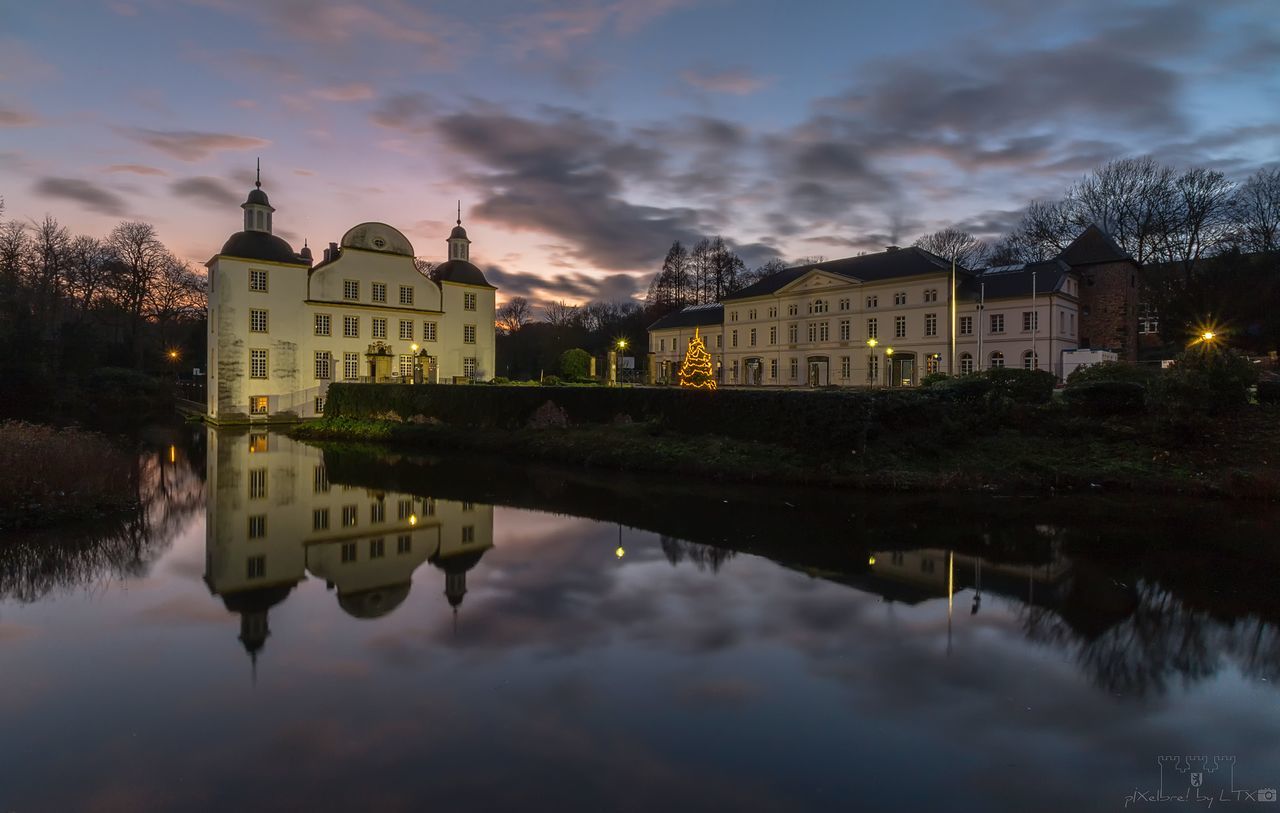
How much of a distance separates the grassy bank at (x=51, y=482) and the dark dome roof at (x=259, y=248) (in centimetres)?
2701

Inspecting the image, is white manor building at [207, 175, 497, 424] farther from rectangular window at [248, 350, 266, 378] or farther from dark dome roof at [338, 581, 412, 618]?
dark dome roof at [338, 581, 412, 618]

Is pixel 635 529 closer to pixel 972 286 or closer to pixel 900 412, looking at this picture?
pixel 900 412

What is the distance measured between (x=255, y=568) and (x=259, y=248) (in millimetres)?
34348

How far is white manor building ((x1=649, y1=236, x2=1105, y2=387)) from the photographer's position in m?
39.9

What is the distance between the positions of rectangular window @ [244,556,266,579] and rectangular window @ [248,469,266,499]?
5.57 meters

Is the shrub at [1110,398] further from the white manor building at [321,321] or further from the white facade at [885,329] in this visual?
the white manor building at [321,321]

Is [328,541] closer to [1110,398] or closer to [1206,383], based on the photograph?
[1110,398]

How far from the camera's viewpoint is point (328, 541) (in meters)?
10.2

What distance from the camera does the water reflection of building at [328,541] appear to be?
7.55 meters

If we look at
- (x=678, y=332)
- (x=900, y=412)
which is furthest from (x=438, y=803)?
(x=678, y=332)

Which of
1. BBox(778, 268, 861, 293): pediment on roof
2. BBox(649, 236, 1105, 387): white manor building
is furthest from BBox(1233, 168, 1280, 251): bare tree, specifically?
BBox(778, 268, 861, 293): pediment on roof

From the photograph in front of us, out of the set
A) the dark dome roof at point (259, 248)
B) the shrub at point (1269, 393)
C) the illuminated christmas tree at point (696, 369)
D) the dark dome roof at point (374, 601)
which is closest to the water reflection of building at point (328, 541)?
the dark dome roof at point (374, 601)

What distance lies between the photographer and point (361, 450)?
2381cm
